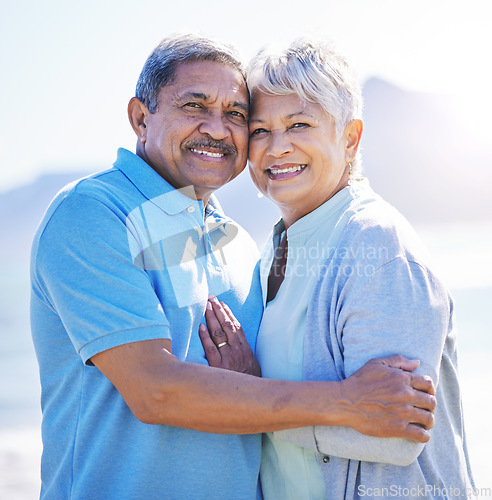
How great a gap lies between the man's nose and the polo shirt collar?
0.92 feet

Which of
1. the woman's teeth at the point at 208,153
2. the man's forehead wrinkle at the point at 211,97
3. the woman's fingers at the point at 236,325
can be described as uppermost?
the man's forehead wrinkle at the point at 211,97

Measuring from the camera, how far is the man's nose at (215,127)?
234cm

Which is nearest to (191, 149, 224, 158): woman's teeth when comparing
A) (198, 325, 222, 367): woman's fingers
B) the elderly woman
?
the elderly woman

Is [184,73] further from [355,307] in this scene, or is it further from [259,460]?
[259,460]

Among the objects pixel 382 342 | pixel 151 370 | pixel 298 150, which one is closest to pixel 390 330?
pixel 382 342

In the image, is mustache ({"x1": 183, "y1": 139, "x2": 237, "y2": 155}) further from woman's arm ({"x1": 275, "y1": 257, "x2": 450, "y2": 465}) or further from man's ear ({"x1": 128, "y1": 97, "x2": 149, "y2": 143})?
woman's arm ({"x1": 275, "y1": 257, "x2": 450, "y2": 465})

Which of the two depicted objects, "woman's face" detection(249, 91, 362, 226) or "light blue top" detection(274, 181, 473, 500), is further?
"woman's face" detection(249, 91, 362, 226)

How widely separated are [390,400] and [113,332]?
874 mm

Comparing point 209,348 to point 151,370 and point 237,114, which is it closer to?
point 151,370

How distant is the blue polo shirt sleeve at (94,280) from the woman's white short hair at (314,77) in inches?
34.5

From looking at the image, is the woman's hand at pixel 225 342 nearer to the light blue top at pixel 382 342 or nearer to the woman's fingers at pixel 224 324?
the woman's fingers at pixel 224 324

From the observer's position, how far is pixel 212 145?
238 cm

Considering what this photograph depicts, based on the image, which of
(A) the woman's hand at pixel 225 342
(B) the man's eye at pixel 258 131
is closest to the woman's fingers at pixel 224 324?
(A) the woman's hand at pixel 225 342

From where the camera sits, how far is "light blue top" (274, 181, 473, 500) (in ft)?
5.74
